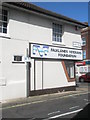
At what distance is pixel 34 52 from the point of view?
41.9 feet

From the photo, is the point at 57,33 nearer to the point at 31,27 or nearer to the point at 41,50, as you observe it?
the point at 41,50

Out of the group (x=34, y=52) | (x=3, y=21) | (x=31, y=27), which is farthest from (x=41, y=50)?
(x=3, y=21)

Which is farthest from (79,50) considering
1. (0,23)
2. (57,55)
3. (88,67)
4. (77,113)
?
(88,67)

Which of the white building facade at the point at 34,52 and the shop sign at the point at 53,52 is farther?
the shop sign at the point at 53,52

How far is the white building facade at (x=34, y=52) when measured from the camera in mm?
11500

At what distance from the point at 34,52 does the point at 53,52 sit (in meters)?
1.87

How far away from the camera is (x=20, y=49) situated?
12.1 m

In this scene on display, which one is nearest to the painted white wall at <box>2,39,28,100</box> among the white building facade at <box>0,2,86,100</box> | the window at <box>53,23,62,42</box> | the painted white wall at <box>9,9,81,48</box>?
the white building facade at <box>0,2,86,100</box>

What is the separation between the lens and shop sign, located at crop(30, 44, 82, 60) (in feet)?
42.1

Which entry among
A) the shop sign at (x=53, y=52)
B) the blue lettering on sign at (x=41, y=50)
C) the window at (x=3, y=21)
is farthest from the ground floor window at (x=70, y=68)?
the window at (x=3, y=21)

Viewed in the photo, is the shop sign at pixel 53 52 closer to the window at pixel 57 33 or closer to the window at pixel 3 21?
the window at pixel 57 33

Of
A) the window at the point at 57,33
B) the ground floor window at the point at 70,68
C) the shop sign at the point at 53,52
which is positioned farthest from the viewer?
the ground floor window at the point at 70,68

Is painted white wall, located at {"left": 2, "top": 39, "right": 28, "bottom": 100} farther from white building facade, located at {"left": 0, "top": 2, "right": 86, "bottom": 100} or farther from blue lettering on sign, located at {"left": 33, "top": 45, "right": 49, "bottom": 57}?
blue lettering on sign, located at {"left": 33, "top": 45, "right": 49, "bottom": 57}

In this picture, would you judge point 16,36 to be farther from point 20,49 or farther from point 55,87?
point 55,87
